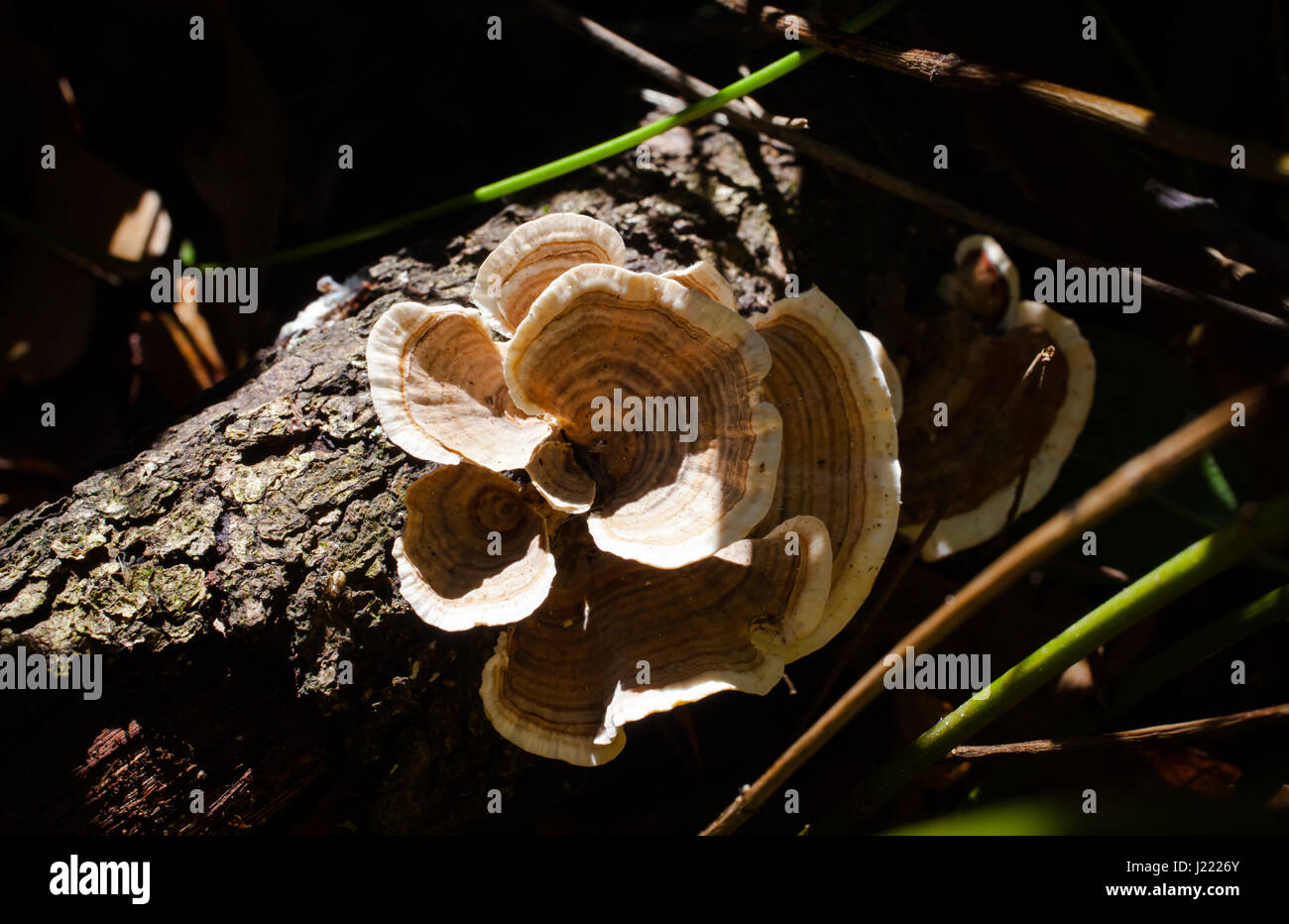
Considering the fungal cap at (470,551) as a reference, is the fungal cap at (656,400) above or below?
above

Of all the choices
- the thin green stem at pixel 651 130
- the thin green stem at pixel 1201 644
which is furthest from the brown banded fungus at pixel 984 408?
the thin green stem at pixel 651 130

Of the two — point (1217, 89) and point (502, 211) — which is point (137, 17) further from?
point (1217, 89)

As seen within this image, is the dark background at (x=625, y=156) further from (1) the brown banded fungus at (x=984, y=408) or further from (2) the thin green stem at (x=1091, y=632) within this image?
(2) the thin green stem at (x=1091, y=632)

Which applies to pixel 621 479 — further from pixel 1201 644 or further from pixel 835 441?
pixel 1201 644

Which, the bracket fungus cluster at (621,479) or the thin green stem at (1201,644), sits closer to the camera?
the bracket fungus cluster at (621,479)

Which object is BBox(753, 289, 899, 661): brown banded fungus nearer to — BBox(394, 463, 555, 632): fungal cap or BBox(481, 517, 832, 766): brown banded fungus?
BBox(481, 517, 832, 766): brown banded fungus

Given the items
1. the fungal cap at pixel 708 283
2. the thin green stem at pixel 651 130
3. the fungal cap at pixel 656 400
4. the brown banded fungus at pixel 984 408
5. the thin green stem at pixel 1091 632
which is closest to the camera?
the thin green stem at pixel 1091 632
